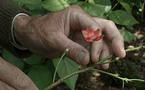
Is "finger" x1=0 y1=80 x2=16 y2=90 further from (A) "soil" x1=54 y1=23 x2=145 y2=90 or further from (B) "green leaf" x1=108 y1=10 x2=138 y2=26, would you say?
(A) "soil" x1=54 y1=23 x2=145 y2=90

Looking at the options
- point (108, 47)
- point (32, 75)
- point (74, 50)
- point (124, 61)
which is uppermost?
point (74, 50)

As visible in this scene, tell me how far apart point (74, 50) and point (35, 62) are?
1.40ft

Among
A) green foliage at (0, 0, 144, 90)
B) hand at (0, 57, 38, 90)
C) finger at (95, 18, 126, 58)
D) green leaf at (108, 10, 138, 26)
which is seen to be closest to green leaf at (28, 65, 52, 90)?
green foliage at (0, 0, 144, 90)

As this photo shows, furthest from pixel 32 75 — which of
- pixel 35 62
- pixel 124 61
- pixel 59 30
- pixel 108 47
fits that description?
pixel 124 61

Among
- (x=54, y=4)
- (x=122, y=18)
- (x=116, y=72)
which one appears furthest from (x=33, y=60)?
(x=116, y=72)

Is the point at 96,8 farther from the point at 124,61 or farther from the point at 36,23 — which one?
the point at 124,61

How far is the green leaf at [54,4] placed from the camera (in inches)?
41.4

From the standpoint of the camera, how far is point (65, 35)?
1021 mm

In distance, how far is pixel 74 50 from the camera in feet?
2.78

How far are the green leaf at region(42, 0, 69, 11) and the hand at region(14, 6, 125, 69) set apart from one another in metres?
0.06

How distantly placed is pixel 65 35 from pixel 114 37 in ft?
0.87

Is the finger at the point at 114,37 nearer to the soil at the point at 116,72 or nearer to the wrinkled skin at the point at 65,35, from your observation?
the wrinkled skin at the point at 65,35

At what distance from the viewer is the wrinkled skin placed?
0.88 meters

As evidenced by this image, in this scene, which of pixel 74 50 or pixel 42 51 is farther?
pixel 42 51
